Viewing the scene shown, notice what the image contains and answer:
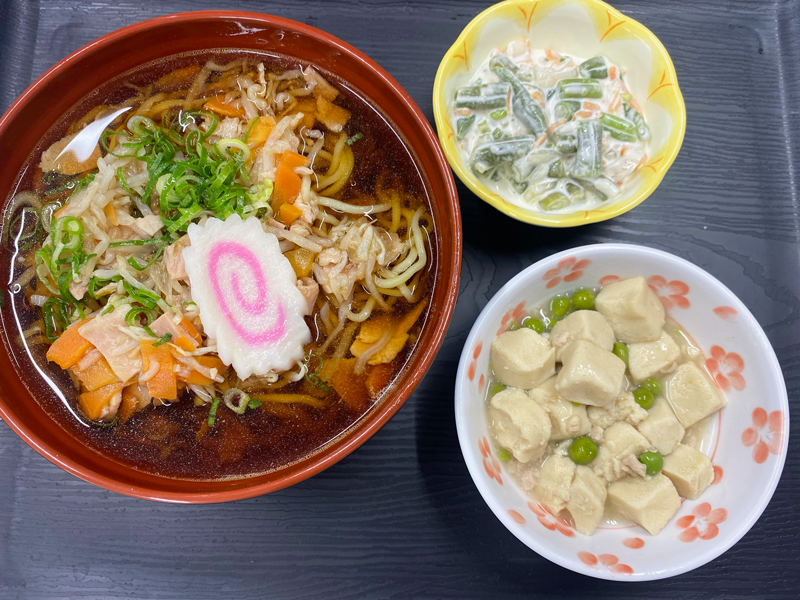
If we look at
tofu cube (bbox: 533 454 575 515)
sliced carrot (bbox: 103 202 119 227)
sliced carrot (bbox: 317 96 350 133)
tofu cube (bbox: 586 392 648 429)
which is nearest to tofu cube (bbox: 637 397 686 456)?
tofu cube (bbox: 586 392 648 429)

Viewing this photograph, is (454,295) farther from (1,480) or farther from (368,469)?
(1,480)

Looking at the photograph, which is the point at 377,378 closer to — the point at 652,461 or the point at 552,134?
the point at 652,461

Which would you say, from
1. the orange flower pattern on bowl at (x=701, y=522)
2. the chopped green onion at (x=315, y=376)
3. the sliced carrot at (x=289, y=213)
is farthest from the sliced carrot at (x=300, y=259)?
the orange flower pattern on bowl at (x=701, y=522)

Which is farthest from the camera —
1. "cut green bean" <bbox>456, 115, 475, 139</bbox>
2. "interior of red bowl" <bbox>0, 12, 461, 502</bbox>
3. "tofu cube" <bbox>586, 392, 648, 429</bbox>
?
"cut green bean" <bbox>456, 115, 475, 139</bbox>

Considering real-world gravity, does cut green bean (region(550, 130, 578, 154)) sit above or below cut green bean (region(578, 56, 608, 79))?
below

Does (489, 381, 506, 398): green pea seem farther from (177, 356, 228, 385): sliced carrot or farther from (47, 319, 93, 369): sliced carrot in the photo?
(47, 319, 93, 369): sliced carrot

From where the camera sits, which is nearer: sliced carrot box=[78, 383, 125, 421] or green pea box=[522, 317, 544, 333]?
sliced carrot box=[78, 383, 125, 421]

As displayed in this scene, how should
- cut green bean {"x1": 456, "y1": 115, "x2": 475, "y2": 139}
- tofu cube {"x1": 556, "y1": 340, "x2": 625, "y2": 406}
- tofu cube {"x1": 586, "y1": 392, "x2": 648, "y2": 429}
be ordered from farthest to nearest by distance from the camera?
1. cut green bean {"x1": 456, "y1": 115, "x2": 475, "y2": 139}
2. tofu cube {"x1": 586, "y1": 392, "x2": 648, "y2": 429}
3. tofu cube {"x1": 556, "y1": 340, "x2": 625, "y2": 406}

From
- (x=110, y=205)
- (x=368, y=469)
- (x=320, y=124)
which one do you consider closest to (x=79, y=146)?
(x=110, y=205)

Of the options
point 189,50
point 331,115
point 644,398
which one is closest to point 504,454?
point 644,398
